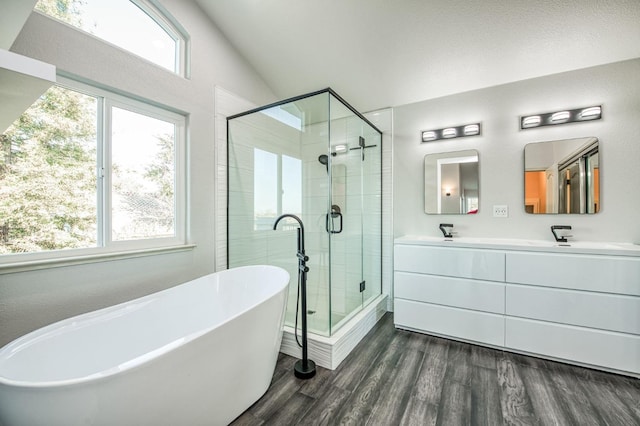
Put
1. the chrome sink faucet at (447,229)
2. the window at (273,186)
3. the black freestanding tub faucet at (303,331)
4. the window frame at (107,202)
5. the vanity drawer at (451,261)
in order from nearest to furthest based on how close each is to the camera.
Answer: the window frame at (107,202), the black freestanding tub faucet at (303,331), the vanity drawer at (451,261), the window at (273,186), the chrome sink faucet at (447,229)

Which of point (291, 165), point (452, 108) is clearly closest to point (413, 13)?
point (452, 108)

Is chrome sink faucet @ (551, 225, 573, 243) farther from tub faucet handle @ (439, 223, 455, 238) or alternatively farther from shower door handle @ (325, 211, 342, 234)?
shower door handle @ (325, 211, 342, 234)

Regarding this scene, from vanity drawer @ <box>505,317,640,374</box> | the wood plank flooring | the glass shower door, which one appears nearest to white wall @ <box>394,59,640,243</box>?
the glass shower door

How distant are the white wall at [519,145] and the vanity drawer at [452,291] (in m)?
0.59

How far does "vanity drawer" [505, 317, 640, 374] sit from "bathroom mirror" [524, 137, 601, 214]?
0.99 m

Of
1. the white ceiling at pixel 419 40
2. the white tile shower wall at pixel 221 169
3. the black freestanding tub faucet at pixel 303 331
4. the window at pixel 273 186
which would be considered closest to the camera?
the black freestanding tub faucet at pixel 303 331

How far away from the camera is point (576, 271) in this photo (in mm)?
2004

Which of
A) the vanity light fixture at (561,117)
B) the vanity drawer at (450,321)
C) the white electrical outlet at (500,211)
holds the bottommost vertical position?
the vanity drawer at (450,321)

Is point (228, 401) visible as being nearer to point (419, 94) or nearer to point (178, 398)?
point (178, 398)

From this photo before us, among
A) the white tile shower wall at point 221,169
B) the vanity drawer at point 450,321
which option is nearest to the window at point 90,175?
the white tile shower wall at point 221,169

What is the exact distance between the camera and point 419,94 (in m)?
2.88

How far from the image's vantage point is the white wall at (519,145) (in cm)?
218

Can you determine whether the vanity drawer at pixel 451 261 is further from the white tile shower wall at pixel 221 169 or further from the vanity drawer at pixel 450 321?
the white tile shower wall at pixel 221 169

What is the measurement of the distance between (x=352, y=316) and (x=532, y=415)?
52.7 inches
